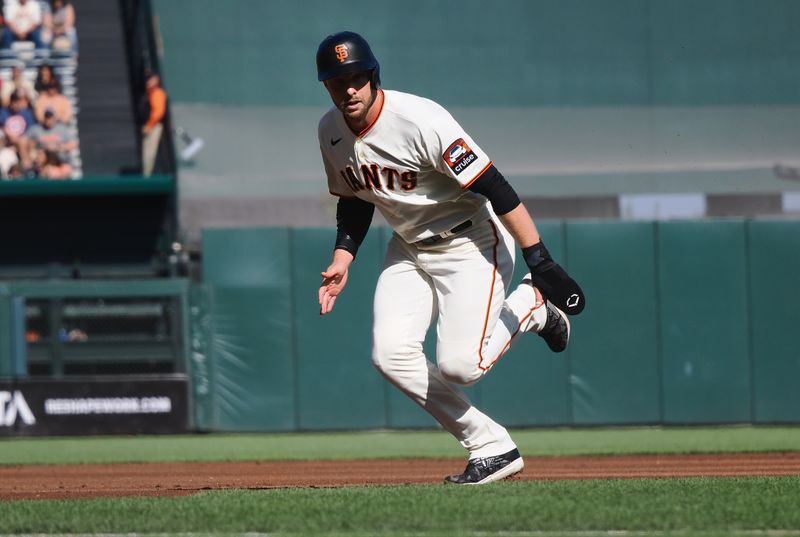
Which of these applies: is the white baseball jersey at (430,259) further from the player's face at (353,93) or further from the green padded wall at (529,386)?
the green padded wall at (529,386)

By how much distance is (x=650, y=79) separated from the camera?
1583 centimetres

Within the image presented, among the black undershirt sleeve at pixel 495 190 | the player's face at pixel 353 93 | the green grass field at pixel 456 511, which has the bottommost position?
the green grass field at pixel 456 511

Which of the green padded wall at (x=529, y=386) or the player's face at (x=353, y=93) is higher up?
the player's face at (x=353, y=93)

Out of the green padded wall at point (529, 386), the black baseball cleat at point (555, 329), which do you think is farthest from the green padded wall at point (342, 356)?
the black baseball cleat at point (555, 329)

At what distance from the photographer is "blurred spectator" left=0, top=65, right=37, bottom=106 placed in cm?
1622

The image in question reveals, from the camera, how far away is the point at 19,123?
52.4 ft

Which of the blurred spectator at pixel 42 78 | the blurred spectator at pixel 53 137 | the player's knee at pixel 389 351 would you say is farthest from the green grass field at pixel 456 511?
the blurred spectator at pixel 42 78

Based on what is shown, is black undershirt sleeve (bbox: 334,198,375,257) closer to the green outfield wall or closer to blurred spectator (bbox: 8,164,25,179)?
the green outfield wall

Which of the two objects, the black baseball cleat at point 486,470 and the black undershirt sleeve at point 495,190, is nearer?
the black undershirt sleeve at point 495,190

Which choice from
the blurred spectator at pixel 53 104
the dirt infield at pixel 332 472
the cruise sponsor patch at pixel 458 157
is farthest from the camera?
the blurred spectator at pixel 53 104

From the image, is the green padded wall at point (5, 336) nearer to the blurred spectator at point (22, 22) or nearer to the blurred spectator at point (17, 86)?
the blurred spectator at point (17, 86)

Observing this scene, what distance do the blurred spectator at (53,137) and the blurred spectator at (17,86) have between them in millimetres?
365

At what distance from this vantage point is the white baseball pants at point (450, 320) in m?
5.19

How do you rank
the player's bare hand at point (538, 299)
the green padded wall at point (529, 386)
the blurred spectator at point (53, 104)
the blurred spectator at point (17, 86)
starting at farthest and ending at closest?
the blurred spectator at point (53, 104) → the blurred spectator at point (17, 86) → the green padded wall at point (529, 386) → the player's bare hand at point (538, 299)
